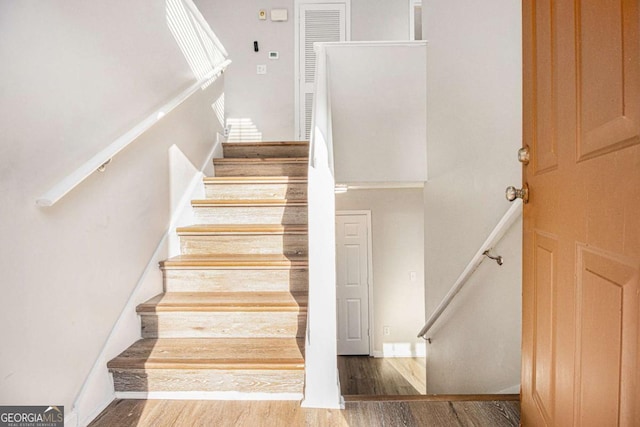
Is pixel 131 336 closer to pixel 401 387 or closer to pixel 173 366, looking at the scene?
pixel 173 366

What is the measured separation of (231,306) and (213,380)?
0.34 m

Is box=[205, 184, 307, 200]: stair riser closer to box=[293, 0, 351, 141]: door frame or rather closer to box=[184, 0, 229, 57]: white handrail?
box=[184, 0, 229, 57]: white handrail

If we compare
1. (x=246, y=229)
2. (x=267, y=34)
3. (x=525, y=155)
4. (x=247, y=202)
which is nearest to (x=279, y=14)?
(x=267, y=34)

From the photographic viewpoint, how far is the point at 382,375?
15.8 ft

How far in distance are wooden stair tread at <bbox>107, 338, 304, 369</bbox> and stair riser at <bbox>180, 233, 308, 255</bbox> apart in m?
0.60

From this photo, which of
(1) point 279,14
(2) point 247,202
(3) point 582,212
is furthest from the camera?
(1) point 279,14

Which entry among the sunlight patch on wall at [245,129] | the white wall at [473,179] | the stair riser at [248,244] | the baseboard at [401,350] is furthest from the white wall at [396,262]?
the stair riser at [248,244]

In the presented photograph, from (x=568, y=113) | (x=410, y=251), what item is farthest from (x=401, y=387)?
(x=568, y=113)

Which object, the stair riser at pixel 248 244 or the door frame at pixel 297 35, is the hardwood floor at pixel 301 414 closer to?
the stair riser at pixel 248 244

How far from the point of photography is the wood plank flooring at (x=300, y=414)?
4.82ft

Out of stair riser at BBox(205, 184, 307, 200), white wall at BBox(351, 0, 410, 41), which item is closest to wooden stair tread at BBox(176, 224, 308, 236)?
stair riser at BBox(205, 184, 307, 200)

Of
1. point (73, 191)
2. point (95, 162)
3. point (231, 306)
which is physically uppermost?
point (95, 162)

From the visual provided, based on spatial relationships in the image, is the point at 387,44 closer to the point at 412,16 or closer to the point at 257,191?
the point at 257,191

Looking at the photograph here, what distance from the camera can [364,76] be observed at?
3.15 m
